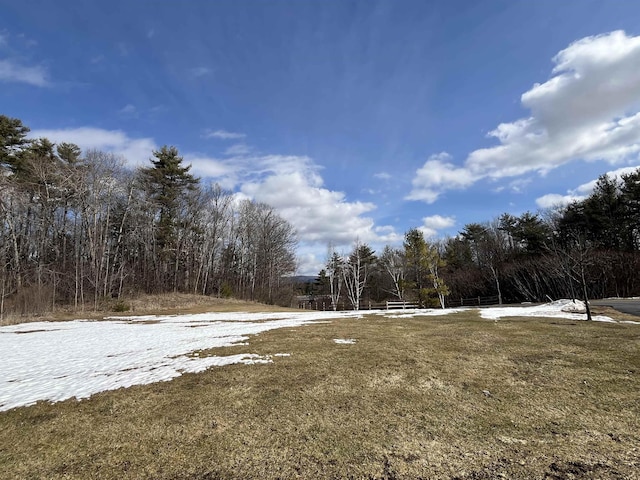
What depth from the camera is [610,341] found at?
773cm

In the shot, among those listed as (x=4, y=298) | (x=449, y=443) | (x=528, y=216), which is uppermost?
(x=528, y=216)

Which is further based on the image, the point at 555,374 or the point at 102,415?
the point at 555,374

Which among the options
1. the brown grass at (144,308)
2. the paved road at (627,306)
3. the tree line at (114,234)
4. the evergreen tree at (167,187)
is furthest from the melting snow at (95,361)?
the evergreen tree at (167,187)

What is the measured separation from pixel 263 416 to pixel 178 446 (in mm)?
1030

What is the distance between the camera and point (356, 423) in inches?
153

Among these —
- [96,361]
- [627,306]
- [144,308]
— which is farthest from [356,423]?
[144,308]

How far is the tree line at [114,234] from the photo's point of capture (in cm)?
2288

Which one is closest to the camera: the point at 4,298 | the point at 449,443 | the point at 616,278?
the point at 449,443

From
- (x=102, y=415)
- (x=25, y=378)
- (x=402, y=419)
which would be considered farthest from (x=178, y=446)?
(x=25, y=378)

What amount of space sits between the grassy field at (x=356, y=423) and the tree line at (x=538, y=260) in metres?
19.6

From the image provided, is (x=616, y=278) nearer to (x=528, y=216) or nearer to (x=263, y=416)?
(x=528, y=216)

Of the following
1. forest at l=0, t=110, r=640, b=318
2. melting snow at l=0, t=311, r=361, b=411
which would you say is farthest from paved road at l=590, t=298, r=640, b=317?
melting snow at l=0, t=311, r=361, b=411

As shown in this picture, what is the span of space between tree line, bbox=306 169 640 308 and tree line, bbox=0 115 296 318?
1060 cm

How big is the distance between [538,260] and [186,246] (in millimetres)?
34928
